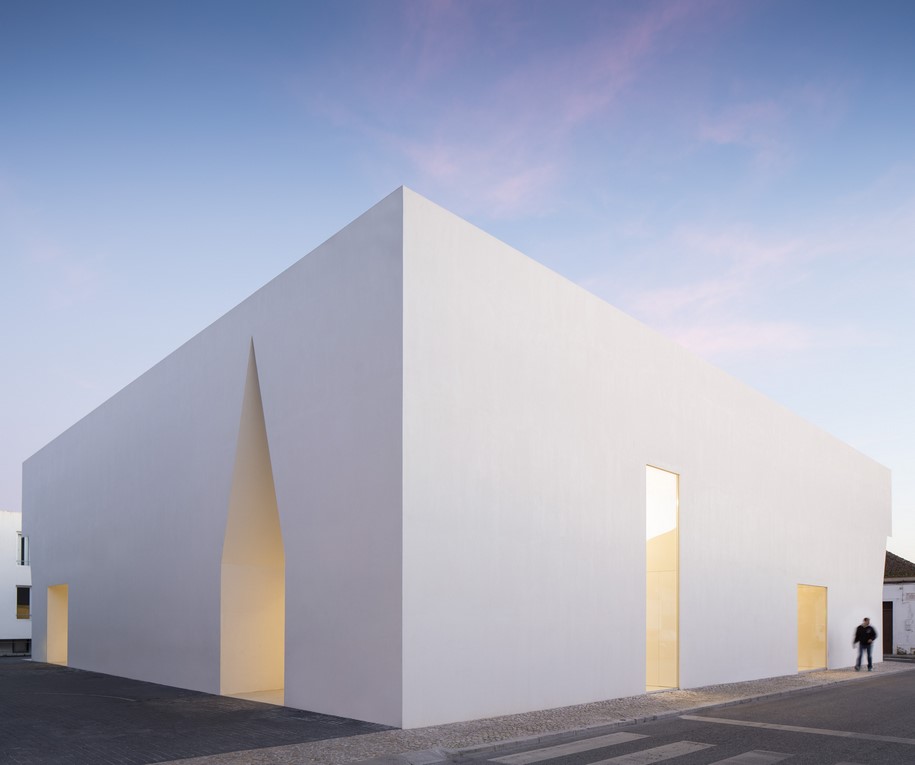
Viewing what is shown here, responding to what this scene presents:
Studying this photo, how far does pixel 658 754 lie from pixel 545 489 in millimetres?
4243

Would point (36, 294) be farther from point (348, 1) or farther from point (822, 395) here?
point (822, 395)

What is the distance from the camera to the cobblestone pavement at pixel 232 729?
26.7ft

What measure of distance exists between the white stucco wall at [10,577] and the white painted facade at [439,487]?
833 inches

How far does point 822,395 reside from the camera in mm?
25984

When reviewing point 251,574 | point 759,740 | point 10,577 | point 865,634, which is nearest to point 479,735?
point 759,740

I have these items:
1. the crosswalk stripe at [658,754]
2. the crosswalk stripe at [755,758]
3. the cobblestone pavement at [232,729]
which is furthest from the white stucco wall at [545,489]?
the crosswalk stripe at [755,758]

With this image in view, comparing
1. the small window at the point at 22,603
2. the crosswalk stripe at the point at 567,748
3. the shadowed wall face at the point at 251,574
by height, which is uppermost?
the shadowed wall face at the point at 251,574

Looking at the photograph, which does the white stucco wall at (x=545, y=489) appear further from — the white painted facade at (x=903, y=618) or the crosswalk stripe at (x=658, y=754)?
the white painted facade at (x=903, y=618)

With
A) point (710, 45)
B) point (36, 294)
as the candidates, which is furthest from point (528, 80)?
point (36, 294)

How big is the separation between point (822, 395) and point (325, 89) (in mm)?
19776

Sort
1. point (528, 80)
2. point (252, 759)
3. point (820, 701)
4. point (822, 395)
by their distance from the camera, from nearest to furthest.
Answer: point (252, 759)
point (528, 80)
point (820, 701)
point (822, 395)

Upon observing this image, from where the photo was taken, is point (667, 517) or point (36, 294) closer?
point (667, 517)

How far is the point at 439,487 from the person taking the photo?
1028 cm

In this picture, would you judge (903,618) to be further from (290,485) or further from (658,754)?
(290,485)
